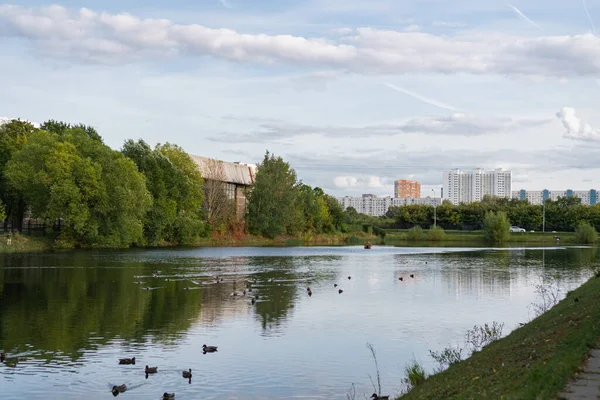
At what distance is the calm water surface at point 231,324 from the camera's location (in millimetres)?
17547

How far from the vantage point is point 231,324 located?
26.6 meters

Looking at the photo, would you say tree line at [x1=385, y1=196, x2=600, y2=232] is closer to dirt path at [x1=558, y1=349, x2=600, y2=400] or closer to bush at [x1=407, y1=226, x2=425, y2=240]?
bush at [x1=407, y1=226, x2=425, y2=240]

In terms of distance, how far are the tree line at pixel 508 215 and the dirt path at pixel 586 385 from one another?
459ft

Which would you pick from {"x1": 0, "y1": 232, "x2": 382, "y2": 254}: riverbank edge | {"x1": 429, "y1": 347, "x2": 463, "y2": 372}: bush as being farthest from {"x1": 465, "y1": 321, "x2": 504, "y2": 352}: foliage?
{"x1": 0, "y1": 232, "x2": 382, "y2": 254}: riverbank edge

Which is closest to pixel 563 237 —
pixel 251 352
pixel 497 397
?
pixel 251 352

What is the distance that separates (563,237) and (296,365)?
123 meters

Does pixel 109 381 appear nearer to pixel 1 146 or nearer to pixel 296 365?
pixel 296 365

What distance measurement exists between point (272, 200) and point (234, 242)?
11027 mm

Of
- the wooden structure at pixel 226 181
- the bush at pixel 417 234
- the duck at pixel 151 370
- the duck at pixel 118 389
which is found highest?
the wooden structure at pixel 226 181

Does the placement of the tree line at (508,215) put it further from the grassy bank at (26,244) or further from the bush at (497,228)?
the grassy bank at (26,244)

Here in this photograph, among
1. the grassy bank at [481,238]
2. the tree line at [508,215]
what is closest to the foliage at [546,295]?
the grassy bank at [481,238]

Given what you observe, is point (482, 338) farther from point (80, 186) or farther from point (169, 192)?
point (169, 192)

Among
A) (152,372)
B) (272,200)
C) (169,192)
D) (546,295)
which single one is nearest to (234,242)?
(272,200)

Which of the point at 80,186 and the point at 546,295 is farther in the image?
the point at 80,186
